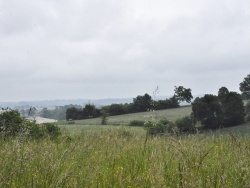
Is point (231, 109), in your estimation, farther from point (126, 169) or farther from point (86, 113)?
point (126, 169)

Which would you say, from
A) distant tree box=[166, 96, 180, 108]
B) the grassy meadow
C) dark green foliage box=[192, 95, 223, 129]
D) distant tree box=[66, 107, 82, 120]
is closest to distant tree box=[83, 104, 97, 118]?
distant tree box=[66, 107, 82, 120]

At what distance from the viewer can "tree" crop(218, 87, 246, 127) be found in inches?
2283

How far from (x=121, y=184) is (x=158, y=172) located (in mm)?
976

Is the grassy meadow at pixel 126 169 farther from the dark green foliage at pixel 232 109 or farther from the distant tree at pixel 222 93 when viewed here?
the distant tree at pixel 222 93

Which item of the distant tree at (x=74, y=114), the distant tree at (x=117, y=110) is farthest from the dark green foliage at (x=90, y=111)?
the distant tree at (x=117, y=110)

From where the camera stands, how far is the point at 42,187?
355cm

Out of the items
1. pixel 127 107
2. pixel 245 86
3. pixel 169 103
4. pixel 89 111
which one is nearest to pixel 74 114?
pixel 89 111

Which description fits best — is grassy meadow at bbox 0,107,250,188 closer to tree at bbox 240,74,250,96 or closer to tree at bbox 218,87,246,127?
tree at bbox 218,87,246,127

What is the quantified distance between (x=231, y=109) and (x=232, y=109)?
196mm

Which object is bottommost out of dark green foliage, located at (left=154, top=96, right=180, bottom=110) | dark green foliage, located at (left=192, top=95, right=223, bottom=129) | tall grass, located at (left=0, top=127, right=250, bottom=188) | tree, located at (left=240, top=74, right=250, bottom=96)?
tall grass, located at (left=0, top=127, right=250, bottom=188)

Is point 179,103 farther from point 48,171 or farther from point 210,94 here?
point 48,171

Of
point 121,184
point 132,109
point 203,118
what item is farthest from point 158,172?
point 132,109

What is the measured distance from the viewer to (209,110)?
57.0 metres

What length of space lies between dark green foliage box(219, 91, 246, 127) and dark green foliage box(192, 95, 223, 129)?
47.4 inches
